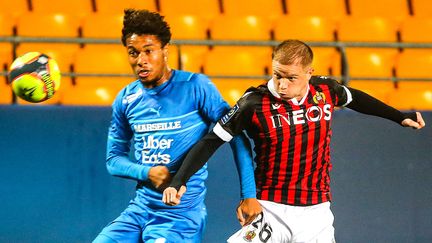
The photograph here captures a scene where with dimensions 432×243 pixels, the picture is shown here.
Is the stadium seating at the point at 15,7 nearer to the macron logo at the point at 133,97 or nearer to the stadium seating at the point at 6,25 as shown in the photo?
the stadium seating at the point at 6,25

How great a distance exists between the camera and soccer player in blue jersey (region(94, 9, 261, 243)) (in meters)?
4.95

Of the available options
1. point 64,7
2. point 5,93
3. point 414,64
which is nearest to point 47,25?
point 64,7

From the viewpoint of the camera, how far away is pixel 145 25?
16.4 ft

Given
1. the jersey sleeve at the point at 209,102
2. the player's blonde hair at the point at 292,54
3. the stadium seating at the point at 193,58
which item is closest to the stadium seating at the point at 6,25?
the stadium seating at the point at 193,58

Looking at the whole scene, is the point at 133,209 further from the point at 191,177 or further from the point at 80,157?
the point at 80,157

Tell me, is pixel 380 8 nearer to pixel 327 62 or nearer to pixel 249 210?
pixel 327 62

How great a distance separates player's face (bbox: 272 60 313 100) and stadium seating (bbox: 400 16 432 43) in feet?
16.9

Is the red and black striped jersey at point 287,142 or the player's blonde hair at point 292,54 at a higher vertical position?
the player's blonde hair at point 292,54

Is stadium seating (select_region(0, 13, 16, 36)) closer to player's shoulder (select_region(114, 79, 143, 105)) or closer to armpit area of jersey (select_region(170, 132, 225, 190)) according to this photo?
player's shoulder (select_region(114, 79, 143, 105))

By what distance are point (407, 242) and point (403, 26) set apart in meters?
3.31

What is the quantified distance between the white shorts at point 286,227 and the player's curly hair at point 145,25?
3.83ft

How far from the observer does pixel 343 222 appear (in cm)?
755

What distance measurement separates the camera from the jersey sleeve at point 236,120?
4.96m

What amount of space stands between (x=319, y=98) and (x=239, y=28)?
4.61m
